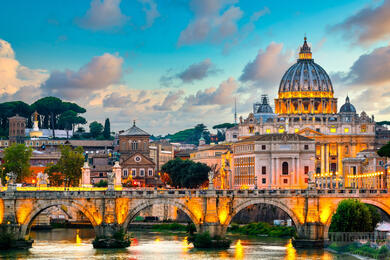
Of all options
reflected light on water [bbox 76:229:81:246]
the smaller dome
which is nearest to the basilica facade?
the smaller dome

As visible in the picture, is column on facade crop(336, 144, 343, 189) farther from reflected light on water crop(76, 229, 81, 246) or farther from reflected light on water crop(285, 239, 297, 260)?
reflected light on water crop(285, 239, 297, 260)

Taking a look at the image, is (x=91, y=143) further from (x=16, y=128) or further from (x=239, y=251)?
(x=239, y=251)

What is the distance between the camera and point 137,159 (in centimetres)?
15475

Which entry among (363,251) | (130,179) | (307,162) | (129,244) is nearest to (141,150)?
(130,179)

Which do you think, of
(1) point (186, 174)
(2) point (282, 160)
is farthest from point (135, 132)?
(2) point (282, 160)

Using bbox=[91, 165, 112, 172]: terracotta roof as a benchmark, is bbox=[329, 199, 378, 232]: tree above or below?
below

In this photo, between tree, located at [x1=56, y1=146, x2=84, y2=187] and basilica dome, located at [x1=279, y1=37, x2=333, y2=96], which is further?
basilica dome, located at [x1=279, y1=37, x2=333, y2=96]

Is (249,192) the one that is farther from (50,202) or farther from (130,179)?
(130,179)

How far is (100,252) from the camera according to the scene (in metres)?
77.2

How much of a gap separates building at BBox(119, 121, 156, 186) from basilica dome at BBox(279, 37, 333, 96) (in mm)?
35038

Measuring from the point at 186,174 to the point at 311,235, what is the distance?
63.6 metres

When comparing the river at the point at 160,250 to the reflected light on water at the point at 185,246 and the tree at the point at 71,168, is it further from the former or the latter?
the tree at the point at 71,168

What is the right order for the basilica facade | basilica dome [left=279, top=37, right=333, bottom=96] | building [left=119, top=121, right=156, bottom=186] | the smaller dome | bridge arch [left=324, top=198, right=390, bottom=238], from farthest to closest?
the smaller dome < basilica dome [left=279, top=37, right=333, bottom=96] < the basilica facade < building [left=119, top=121, right=156, bottom=186] < bridge arch [left=324, top=198, right=390, bottom=238]

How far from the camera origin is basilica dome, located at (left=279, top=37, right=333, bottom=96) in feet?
603
